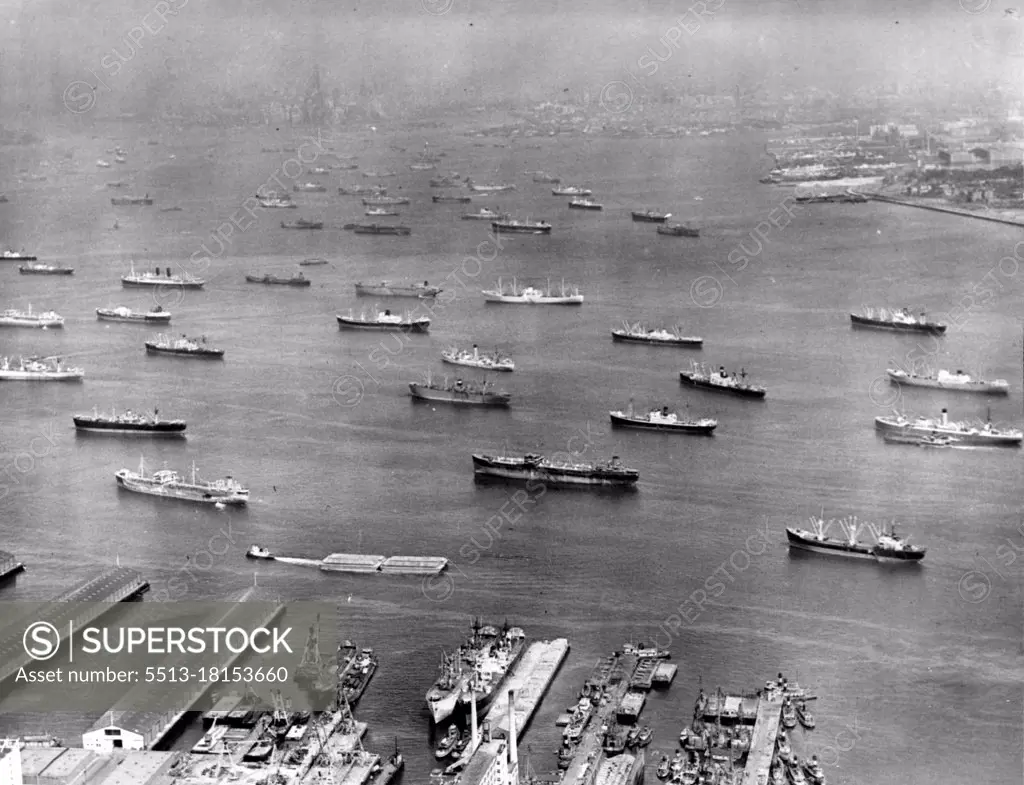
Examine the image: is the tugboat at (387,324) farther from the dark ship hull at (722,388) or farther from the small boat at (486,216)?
the small boat at (486,216)

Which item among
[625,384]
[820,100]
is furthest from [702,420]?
[820,100]

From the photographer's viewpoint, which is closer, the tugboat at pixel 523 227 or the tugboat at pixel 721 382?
the tugboat at pixel 721 382

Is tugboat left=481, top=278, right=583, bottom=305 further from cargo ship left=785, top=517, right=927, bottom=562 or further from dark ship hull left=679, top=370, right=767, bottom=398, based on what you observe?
cargo ship left=785, top=517, right=927, bottom=562

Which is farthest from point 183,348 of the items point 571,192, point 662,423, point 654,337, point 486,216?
point 571,192

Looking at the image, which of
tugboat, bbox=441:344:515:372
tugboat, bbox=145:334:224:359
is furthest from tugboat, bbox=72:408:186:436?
tugboat, bbox=441:344:515:372

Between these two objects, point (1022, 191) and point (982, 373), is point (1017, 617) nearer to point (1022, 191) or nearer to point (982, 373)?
point (982, 373)

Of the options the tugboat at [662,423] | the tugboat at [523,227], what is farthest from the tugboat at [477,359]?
the tugboat at [523,227]

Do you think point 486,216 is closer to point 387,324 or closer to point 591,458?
point 387,324
